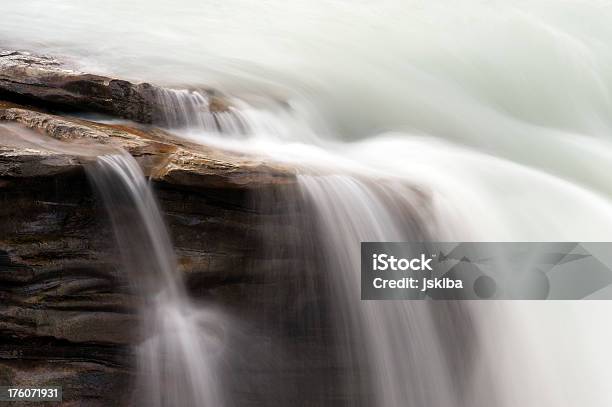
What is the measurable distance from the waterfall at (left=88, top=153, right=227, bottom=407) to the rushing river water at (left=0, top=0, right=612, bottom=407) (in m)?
0.05

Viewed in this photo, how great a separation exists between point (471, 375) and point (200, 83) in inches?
186

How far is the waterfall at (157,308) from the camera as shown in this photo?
5.52 m

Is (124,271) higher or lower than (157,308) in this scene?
higher

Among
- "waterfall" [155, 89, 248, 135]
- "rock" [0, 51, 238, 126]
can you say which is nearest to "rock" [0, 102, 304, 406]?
"rock" [0, 51, 238, 126]

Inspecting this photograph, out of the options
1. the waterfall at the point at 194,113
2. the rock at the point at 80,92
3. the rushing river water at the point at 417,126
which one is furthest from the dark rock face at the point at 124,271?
the waterfall at the point at 194,113

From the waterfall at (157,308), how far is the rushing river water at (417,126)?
0.05 meters

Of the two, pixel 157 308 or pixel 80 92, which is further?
pixel 80 92

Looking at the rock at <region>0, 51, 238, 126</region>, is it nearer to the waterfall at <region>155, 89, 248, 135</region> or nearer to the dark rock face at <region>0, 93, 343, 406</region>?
the waterfall at <region>155, 89, 248, 135</region>

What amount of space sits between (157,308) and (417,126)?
17.8ft

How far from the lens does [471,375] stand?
20.6ft

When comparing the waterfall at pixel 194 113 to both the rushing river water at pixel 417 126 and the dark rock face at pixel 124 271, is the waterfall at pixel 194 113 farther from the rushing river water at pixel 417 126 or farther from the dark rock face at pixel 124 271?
the dark rock face at pixel 124 271

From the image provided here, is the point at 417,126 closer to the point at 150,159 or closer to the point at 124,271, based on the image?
the point at 150,159

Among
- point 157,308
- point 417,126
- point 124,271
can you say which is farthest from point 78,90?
point 417,126

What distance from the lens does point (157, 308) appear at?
221 inches
